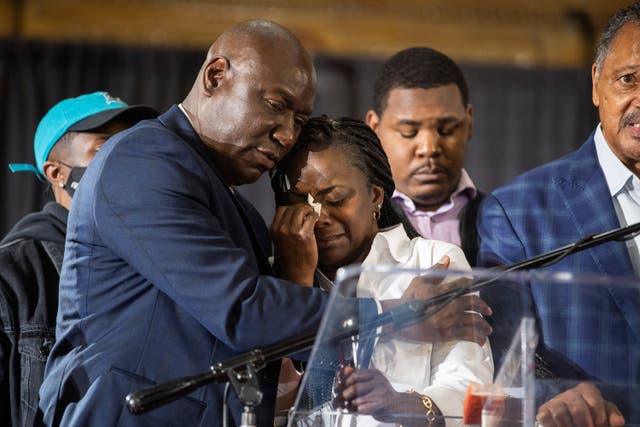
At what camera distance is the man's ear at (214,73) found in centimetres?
221

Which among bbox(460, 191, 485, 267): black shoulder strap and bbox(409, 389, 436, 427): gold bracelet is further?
bbox(460, 191, 485, 267): black shoulder strap

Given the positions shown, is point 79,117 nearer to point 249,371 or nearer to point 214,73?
point 214,73

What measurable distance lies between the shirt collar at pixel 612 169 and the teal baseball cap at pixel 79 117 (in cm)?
133

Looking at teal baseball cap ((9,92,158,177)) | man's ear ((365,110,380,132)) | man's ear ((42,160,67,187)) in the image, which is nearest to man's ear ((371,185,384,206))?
teal baseball cap ((9,92,158,177))

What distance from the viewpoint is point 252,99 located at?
2164 mm

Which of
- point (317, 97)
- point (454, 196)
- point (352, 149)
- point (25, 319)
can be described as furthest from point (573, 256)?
point (317, 97)

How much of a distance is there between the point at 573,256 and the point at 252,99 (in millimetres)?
822

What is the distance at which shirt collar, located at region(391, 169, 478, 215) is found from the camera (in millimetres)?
3355

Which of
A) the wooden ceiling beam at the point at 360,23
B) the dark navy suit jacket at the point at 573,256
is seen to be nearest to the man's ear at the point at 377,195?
the dark navy suit jacket at the point at 573,256

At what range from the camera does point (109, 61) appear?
19.7 ft

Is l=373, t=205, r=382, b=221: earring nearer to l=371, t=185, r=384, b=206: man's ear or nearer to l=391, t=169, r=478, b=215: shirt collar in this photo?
l=371, t=185, r=384, b=206: man's ear

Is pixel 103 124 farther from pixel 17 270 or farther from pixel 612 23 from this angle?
pixel 612 23

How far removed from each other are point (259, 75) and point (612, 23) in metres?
1.00

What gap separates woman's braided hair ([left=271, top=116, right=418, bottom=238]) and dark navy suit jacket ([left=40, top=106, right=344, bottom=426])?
Result: 44cm
